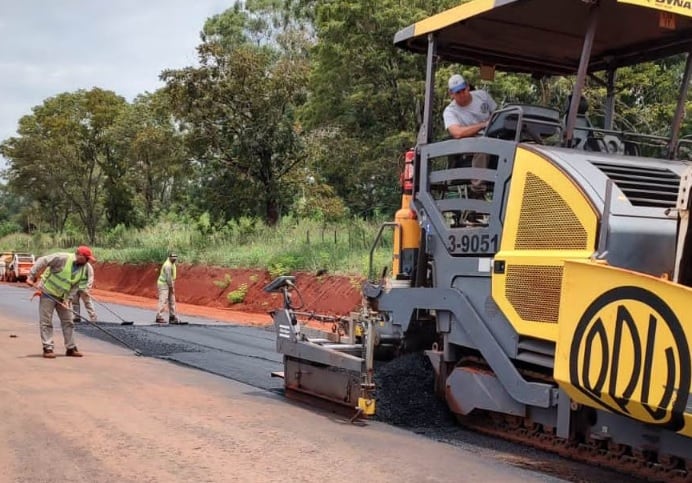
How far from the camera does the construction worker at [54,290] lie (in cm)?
1037

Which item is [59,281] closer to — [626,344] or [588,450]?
[588,450]

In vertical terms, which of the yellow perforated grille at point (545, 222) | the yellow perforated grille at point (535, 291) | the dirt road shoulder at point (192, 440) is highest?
the yellow perforated grille at point (545, 222)

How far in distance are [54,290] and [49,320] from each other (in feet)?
1.38

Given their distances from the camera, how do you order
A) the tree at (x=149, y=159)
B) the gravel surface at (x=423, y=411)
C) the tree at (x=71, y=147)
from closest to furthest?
the gravel surface at (x=423, y=411) < the tree at (x=149, y=159) < the tree at (x=71, y=147)

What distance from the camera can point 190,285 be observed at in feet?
81.8

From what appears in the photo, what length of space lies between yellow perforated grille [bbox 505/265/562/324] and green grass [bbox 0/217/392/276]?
10135mm

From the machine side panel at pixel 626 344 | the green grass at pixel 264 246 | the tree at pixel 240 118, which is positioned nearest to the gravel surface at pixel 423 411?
the machine side panel at pixel 626 344

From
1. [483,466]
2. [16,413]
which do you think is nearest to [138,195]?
[16,413]

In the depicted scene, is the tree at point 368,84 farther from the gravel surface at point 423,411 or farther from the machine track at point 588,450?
the machine track at point 588,450

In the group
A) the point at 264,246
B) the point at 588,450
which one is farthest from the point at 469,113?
the point at 264,246

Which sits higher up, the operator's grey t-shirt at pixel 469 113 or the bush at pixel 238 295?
the operator's grey t-shirt at pixel 469 113

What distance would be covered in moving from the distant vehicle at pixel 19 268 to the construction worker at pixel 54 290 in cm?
2582

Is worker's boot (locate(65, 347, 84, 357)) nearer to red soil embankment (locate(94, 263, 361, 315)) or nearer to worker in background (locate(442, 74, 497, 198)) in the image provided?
red soil embankment (locate(94, 263, 361, 315))

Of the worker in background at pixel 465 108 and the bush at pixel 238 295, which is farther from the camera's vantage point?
the bush at pixel 238 295
